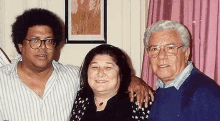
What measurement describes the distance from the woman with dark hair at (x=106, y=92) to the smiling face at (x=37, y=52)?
316 millimetres

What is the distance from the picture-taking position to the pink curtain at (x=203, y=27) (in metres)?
2.26

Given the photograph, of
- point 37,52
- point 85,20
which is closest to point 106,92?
point 37,52

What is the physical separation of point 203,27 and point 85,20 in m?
1.29

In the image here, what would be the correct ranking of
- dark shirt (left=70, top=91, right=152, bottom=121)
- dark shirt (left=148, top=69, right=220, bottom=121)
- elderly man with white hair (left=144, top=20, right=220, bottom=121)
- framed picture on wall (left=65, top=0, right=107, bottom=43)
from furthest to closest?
framed picture on wall (left=65, top=0, right=107, bottom=43), dark shirt (left=70, top=91, right=152, bottom=121), elderly man with white hair (left=144, top=20, right=220, bottom=121), dark shirt (left=148, top=69, right=220, bottom=121)

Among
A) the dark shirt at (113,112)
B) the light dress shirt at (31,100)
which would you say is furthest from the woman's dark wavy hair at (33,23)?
the dark shirt at (113,112)

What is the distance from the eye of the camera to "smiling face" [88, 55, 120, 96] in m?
1.78

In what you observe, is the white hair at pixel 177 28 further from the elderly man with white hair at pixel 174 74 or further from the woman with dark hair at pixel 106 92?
the woman with dark hair at pixel 106 92

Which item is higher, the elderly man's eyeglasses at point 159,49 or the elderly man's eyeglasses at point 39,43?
the elderly man's eyeglasses at point 39,43

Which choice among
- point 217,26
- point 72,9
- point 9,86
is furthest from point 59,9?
point 217,26

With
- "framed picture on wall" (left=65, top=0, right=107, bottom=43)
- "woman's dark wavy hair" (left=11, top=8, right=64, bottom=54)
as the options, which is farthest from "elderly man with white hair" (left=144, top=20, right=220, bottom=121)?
"framed picture on wall" (left=65, top=0, right=107, bottom=43)

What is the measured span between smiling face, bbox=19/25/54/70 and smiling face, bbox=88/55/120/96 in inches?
14.7

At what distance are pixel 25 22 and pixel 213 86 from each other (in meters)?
1.53

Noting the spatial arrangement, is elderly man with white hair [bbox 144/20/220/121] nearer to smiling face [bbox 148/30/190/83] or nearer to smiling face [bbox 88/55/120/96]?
smiling face [bbox 148/30/190/83]

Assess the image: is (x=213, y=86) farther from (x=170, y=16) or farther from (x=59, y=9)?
(x=59, y=9)
